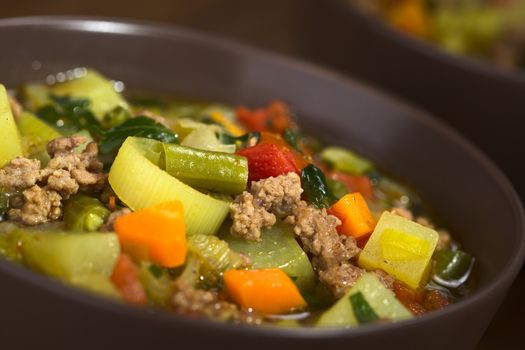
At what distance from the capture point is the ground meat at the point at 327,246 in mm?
1910

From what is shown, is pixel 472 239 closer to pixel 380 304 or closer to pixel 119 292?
pixel 380 304

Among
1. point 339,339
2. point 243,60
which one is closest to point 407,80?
point 243,60

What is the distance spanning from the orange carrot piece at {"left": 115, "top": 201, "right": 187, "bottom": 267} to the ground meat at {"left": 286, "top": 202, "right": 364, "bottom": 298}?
330mm

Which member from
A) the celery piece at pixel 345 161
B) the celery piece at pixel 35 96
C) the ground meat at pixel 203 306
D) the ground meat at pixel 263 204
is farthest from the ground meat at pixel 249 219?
the celery piece at pixel 35 96

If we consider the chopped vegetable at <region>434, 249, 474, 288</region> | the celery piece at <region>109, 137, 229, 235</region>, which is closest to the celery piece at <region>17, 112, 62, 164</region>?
the celery piece at <region>109, 137, 229, 235</region>

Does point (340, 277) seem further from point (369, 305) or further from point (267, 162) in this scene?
point (267, 162)

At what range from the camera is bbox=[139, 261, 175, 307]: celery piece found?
5.56 feet

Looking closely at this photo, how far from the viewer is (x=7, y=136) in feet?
6.75

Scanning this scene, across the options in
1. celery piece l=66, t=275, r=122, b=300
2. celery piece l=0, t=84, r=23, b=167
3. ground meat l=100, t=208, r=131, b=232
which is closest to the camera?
celery piece l=66, t=275, r=122, b=300

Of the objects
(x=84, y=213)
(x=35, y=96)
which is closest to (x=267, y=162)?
(x=84, y=213)

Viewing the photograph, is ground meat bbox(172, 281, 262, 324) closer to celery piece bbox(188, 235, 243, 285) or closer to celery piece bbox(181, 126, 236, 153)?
celery piece bbox(188, 235, 243, 285)

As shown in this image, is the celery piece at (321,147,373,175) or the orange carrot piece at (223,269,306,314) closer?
the orange carrot piece at (223,269,306,314)

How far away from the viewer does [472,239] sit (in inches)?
96.3

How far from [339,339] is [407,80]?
1842mm
